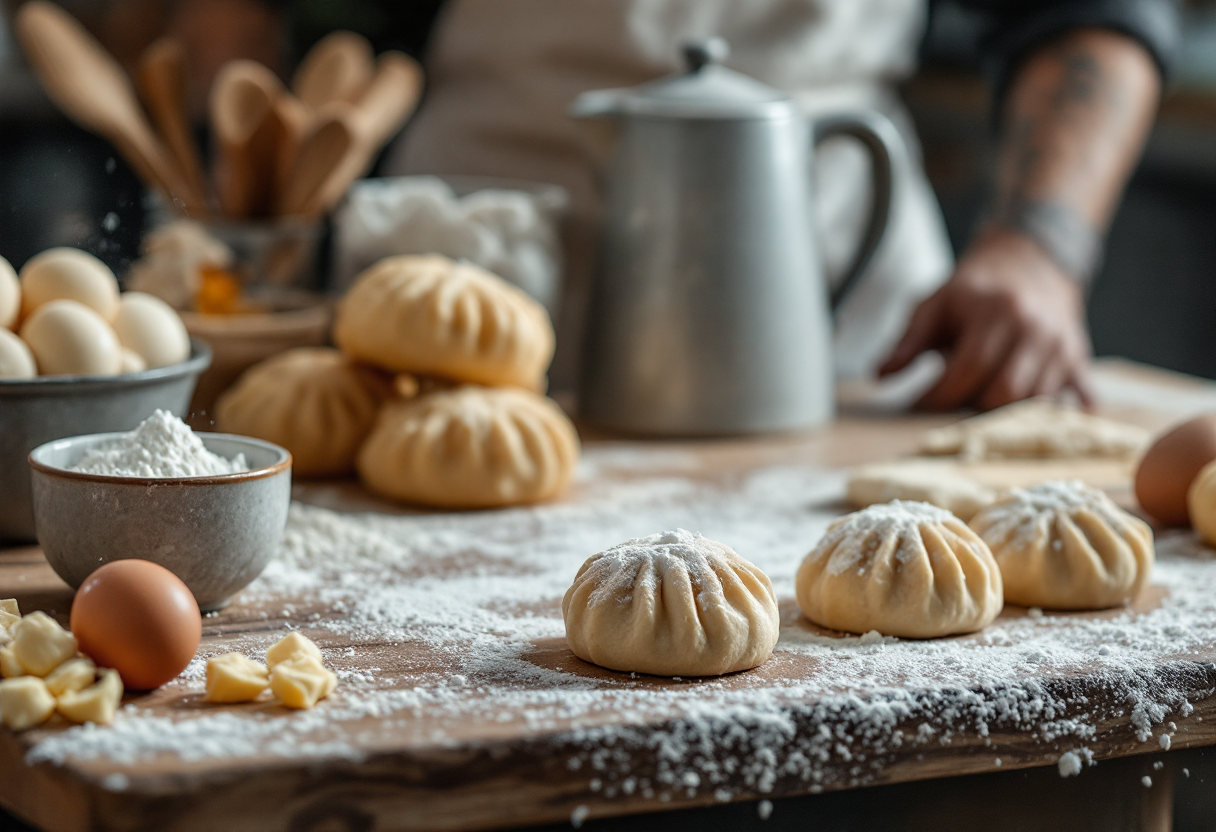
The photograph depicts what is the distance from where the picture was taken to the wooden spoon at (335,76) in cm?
154

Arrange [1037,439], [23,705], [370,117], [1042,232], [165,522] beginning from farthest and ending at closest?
[1042,232] < [370,117] < [1037,439] < [165,522] < [23,705]

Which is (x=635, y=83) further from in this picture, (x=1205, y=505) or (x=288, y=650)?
(x=288, y=650)

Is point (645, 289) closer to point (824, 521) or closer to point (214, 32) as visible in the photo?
point (824, 521)

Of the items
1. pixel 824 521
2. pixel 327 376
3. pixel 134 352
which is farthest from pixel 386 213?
pixel 824 521

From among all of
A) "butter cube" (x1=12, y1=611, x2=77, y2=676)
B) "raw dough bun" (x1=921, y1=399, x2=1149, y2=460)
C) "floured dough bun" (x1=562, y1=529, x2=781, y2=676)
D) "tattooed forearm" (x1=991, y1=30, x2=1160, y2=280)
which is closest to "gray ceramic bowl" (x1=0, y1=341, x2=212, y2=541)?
"butter cube" (x1=12, y1=611, x2=77, y2=676)

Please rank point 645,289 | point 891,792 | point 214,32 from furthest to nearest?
point 214,32
point 645,289
point 891,792

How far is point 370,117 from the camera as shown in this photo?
1.47 m

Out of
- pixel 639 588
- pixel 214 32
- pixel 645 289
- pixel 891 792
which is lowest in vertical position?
pixel 891 792

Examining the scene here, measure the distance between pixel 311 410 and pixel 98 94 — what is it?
46 cm

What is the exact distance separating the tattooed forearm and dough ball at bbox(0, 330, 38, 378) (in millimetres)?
1242

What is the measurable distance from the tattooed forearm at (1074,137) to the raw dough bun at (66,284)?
117 centimetres

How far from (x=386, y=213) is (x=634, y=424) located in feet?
1.16

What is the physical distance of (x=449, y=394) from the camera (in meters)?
1.19

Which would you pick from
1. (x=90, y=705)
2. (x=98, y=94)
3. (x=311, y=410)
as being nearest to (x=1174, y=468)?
(x=311, y=410)
